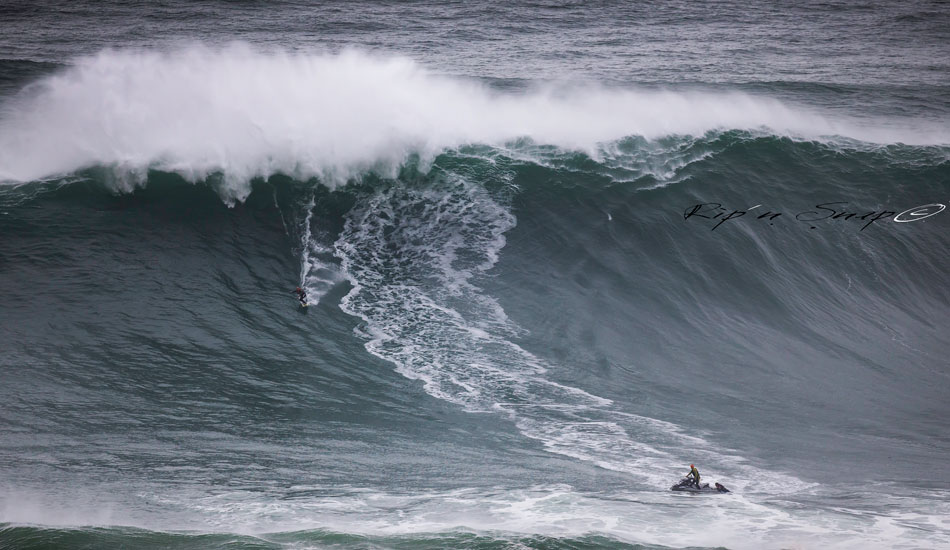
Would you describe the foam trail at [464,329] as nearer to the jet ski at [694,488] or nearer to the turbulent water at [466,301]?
the turbulent water at [466,301]

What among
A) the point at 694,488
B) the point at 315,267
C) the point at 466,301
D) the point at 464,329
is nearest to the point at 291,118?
the point at 315,267

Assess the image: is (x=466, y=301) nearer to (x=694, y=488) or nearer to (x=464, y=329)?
(x=464, y=329)

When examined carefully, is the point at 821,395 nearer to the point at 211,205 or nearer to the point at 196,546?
the point at 196,546

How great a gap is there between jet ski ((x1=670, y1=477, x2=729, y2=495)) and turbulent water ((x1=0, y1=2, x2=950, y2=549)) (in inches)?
8.4

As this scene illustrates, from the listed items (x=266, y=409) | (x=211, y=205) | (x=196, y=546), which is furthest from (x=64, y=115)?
(x=196, y=546)

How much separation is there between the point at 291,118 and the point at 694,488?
605 inches

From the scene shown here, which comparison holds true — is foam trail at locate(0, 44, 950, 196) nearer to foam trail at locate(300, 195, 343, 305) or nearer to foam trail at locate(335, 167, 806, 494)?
foam trail at locate(335, 167, 806, 494)

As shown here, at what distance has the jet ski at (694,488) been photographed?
493 inches

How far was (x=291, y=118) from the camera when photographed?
74.8ft

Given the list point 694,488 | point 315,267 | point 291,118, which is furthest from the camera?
point 291,118

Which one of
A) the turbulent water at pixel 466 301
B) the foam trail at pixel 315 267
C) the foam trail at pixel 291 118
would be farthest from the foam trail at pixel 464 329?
the foam trail at pixel 291 118

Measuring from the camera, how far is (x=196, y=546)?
34.1 ft

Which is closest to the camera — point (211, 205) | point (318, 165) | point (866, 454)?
point (866, 454)

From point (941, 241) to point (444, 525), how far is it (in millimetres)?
18634
